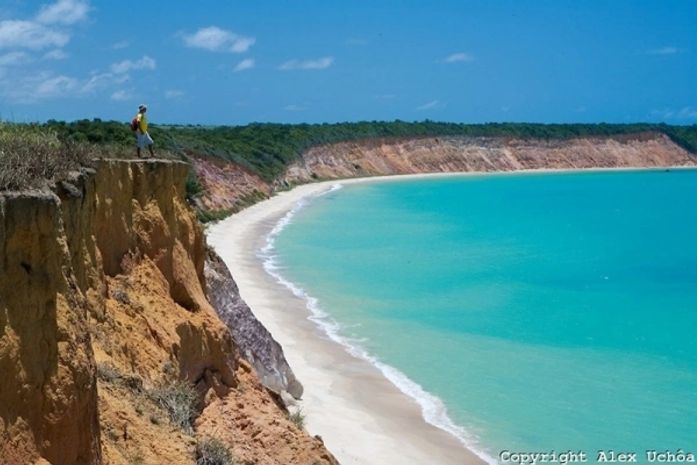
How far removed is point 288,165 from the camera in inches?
3324

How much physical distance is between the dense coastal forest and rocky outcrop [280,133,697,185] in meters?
1.16

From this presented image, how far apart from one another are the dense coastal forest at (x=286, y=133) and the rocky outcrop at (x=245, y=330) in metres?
20.5

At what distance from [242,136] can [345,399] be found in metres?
74.0

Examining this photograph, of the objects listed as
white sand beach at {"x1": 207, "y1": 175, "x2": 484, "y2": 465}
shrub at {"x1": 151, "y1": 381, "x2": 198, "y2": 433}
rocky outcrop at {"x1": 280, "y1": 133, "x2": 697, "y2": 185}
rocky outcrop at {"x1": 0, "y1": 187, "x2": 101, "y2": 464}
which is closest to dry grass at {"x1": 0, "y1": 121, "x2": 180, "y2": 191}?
rocky outcrop at {"x1": 0, "y1": 187, "x2": 101, "y2": 464}

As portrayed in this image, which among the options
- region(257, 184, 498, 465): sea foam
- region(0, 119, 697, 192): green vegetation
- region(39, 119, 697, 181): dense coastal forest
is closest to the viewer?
region(0, 119, 697, 192): green vegetation

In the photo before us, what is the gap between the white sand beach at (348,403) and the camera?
14102mm

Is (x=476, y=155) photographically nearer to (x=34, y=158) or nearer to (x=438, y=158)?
(x=438, y=158)

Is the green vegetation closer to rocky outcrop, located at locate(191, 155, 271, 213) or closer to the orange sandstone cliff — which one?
the orange sandstone cliff

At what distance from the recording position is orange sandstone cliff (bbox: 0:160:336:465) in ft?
20.2

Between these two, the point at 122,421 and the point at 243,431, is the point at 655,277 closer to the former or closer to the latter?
the point at 243,431

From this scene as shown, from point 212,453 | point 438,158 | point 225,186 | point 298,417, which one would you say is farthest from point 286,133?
point 212,453

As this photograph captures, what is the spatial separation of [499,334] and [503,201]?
55.1 m

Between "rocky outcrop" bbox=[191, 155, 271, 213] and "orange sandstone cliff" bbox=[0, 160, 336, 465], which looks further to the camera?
"rocky outcrop" bbox=[191, 155, 271, 213]

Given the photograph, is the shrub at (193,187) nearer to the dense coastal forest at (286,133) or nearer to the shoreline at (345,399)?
the dense coastal forest at (286,133)
